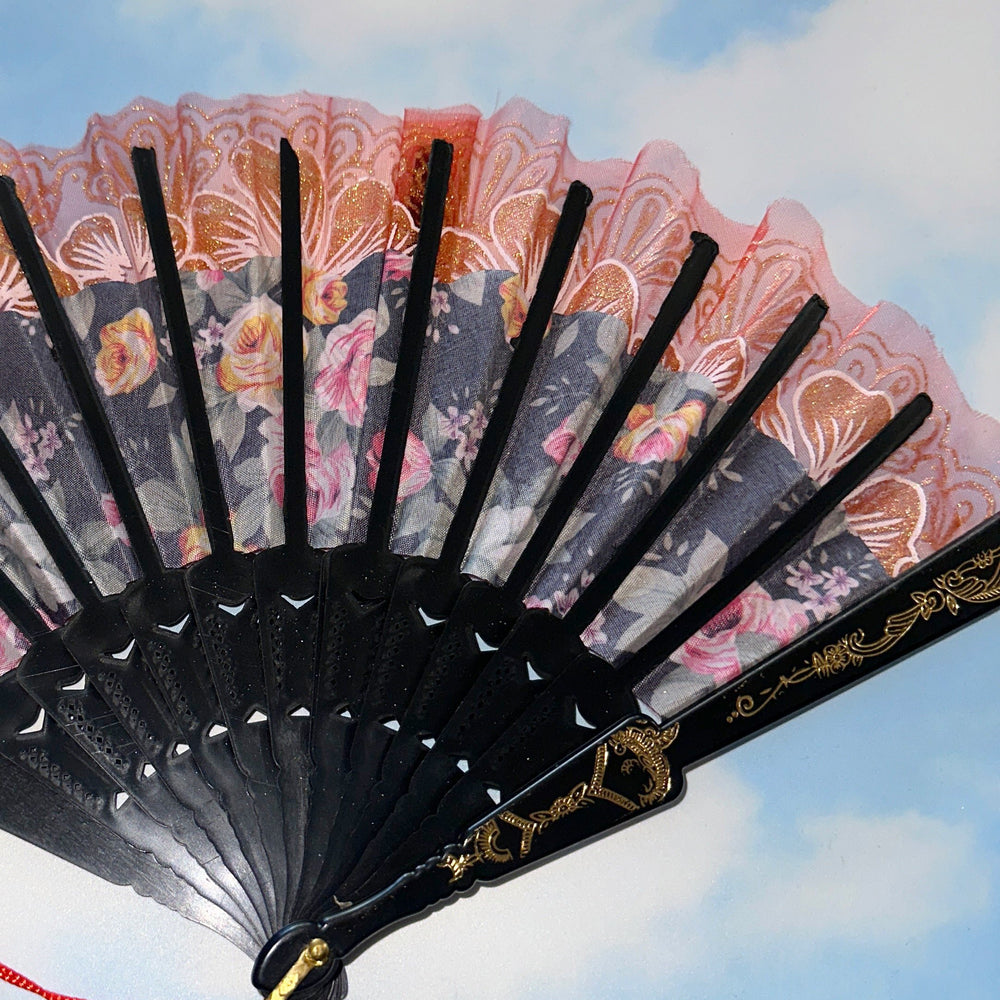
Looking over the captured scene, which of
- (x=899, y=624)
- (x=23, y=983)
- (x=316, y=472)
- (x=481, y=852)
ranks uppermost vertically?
(x=316, y=472)

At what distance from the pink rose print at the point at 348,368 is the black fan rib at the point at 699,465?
1.14 ft

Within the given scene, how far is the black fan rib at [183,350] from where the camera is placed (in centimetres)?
126

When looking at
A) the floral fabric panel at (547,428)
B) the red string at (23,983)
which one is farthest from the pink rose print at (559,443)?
the red string at (23,983)

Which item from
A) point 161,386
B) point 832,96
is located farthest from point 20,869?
point 832,96

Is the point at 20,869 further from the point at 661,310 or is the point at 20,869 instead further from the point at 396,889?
the point at 661,310

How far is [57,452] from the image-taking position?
128 cm

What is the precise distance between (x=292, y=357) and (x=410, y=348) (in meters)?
0.14

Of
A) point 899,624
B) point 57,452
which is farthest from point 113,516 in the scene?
point 899,624

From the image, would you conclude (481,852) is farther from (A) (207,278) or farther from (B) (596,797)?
(A) (207,278)

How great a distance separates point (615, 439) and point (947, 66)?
0.79m

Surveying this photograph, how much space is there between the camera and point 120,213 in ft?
4.38

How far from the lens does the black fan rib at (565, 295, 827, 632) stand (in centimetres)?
124

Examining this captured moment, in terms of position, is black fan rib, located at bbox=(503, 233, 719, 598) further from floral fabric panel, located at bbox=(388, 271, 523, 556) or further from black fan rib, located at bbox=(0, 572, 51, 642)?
black fan rib, located at bbox=(0, 572, 51, 642)

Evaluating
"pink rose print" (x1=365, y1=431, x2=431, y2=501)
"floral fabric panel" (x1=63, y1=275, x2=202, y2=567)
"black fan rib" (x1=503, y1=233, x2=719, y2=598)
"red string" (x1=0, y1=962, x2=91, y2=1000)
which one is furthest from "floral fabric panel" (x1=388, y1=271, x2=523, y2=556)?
"red string" (x1=0, y1=962, x2=91, y2=1000)
